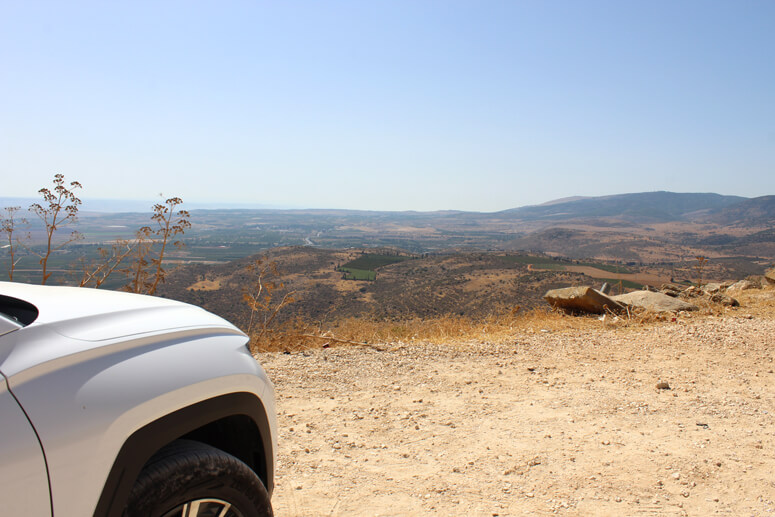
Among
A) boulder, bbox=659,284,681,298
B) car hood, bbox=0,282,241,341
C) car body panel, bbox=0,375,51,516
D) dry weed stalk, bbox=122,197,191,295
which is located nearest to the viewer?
car body panel, bbox=0,375,51,516

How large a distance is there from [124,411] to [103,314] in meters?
0.49

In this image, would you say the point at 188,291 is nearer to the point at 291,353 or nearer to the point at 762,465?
the point at 291,353

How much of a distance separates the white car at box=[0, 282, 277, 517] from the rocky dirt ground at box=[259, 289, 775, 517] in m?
1.42

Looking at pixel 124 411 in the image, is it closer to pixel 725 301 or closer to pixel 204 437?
pixel 204 437

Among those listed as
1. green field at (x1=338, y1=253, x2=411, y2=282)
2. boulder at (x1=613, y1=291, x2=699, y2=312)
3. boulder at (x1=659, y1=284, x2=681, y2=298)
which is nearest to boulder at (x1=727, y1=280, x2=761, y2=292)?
boulder at (x1=659, y1=284, x2=681, y2=298)

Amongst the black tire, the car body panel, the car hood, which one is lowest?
the black tire

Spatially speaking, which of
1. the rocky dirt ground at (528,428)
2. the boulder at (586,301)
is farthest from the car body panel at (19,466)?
the boulder at (586,301)

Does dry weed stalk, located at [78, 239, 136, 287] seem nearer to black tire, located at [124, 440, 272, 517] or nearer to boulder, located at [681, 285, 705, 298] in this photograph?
black tire, located at [124, 440, 272, 517]

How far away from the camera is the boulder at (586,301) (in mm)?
9773

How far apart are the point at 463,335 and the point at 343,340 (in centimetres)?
220

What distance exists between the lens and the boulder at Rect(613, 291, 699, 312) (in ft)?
31.3

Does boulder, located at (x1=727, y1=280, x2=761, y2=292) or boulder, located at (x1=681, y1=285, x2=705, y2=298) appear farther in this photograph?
boulder, located at (x1=727, y1=280, x2=761, y2=292)

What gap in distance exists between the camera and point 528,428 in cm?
434

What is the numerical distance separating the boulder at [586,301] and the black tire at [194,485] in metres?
9.20
